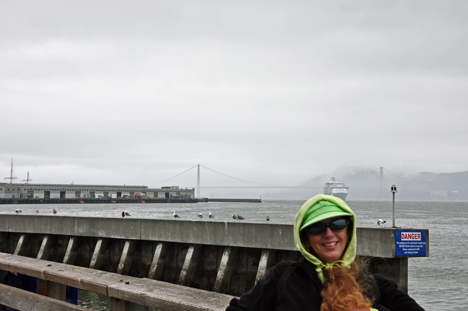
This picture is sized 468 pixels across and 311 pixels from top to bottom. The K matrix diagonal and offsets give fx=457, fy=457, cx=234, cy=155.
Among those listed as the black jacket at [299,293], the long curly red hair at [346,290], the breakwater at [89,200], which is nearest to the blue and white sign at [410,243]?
the black jacket at [299,293]

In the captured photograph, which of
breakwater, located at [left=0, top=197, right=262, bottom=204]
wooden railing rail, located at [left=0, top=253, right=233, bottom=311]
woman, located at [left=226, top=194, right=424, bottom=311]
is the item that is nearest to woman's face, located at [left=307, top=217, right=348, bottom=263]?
woman, located at [left=226, top=194, right=424, bottom=311]

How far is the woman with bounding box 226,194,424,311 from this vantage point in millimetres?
2150

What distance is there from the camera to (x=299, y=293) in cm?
218

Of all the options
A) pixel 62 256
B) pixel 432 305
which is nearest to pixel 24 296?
pixel 62 256

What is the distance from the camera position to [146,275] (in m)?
10.9

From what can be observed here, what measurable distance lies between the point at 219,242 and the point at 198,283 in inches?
46.2

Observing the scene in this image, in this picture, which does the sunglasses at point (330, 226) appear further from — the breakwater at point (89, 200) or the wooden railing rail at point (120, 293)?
the breakwater at point (89, 200)

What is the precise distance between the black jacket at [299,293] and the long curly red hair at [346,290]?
6 cm

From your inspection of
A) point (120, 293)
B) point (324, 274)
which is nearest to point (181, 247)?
point (120, 293)

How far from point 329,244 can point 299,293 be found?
276 mm

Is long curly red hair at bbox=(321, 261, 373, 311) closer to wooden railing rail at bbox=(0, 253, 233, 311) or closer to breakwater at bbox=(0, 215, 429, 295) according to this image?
wooden railing rail at bbox=(0, 253, 233, 311)

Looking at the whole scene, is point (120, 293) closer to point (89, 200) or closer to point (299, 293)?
point (299, 293)

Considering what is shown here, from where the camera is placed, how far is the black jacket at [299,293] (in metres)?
2.16

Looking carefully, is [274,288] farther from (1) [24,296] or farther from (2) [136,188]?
(2) [136,188]
